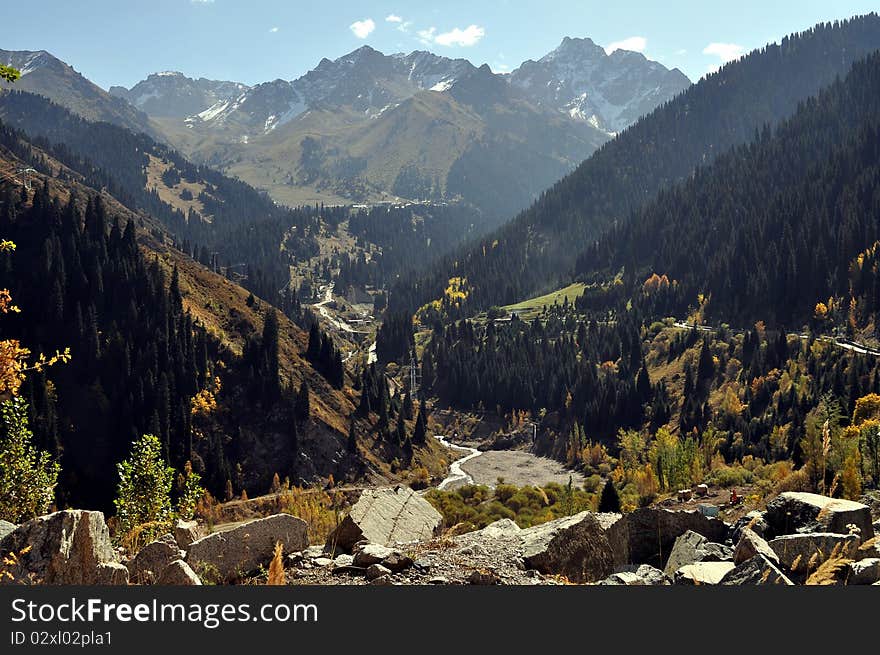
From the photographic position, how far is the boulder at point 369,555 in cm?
2219

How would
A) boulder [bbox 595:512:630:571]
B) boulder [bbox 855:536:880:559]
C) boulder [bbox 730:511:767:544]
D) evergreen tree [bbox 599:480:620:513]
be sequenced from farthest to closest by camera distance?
1. evergreen tree [bbox 599:480:620:513]
2. boulder [bbox 595:512:630:571]
3. boulder [bbox 730:511:767:544]
4. boulder [bbox 855:536:880:559]

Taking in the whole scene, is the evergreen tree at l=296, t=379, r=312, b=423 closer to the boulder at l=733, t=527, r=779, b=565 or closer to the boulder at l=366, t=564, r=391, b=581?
the boulder at l=366, t=564, r=391, b=581

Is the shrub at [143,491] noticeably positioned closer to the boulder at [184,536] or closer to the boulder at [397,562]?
the boulder at [184,536]

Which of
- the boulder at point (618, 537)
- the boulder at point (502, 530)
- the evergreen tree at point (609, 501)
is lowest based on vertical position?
the evergreen tree at point (609, 501)

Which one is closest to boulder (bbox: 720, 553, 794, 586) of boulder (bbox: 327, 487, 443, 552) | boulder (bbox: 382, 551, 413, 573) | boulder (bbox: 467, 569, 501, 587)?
boulder (bbox: 467, 569, 501, 587)

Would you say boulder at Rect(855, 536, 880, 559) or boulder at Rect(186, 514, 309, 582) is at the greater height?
boulder at Rect(855, 536, 880, 559)

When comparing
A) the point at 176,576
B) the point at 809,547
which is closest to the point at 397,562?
the point at 176,576

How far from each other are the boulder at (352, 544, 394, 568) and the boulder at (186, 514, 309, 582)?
3.34m

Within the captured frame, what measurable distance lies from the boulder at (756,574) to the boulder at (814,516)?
485 centimetres

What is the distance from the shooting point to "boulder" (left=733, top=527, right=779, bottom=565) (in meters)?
19.5

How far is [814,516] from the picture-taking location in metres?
24.0

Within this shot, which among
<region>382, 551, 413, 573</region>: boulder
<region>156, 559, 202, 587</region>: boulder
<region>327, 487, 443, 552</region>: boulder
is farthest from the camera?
<region>327, 487, 443, 552</region>: boulder

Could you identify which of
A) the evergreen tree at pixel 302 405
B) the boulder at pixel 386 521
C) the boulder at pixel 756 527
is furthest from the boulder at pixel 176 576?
the evergreen tree at pixel 302 405

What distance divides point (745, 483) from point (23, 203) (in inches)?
7000
